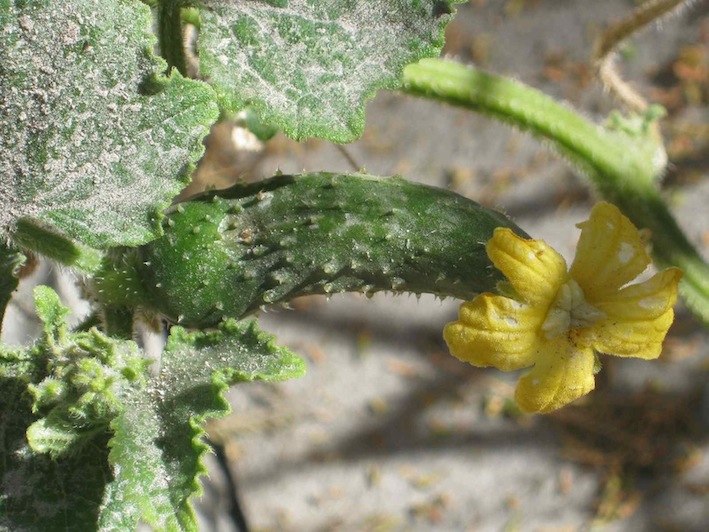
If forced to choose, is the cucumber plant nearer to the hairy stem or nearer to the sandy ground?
the hairy stem

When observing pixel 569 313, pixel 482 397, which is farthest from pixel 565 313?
pixel 482 397

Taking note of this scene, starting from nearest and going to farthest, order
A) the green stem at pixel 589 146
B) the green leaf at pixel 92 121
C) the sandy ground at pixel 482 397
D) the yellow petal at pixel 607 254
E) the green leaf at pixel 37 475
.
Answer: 1. the green leaf at pixel 92 121
2. the yellow petal at pixel 607 254
3. the green leaf at pixel 37 475
4. the green stem at pixel 589 146
5. the sandy ground at pixel 482 397

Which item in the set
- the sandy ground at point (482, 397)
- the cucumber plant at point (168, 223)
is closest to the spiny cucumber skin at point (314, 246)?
the cucumber plant at point (168, 223)

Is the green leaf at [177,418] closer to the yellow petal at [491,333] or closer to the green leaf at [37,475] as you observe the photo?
the green leaf at [37,475]

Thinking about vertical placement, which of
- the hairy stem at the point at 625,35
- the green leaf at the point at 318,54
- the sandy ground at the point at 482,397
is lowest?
the sandy ground at the point at 482,397

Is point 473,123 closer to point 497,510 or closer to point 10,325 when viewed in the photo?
point 497,510

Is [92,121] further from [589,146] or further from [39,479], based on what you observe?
[589,146]

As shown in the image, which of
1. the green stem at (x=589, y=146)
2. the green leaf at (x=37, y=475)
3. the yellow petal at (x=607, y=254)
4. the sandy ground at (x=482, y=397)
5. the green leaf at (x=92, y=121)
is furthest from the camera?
the sandy ground at (x=482, y=397)
